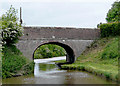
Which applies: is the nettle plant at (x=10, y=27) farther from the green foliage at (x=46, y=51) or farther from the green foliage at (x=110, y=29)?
the green foliage at (x=46, y=51)

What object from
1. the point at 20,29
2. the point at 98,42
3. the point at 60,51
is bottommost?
the point at 60,51

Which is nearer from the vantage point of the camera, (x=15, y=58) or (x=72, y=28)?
(x=15, y=58)

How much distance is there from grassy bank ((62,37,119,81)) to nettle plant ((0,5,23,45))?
5721mm

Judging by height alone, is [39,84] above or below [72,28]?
below

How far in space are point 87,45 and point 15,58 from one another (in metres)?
9.76

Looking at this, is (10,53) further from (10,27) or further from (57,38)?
(57,38)

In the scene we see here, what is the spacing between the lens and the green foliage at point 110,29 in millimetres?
21078

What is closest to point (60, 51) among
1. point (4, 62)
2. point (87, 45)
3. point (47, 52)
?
point (47, 52)

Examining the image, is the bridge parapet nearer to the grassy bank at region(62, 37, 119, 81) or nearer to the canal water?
the grassy bank at region(62, 37, 119, 81)

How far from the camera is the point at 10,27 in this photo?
→ 1549 cm

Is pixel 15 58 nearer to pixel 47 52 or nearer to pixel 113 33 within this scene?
pixel 113 33

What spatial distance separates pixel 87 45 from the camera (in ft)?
71.7

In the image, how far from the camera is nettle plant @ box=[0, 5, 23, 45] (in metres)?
15.0

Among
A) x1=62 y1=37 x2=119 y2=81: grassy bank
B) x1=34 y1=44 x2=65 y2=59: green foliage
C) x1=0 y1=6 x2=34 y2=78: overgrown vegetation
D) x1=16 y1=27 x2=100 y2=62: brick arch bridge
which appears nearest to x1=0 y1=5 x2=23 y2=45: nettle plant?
x1=0 y1=6 x2=34 y2=78: overgrown vegetation
